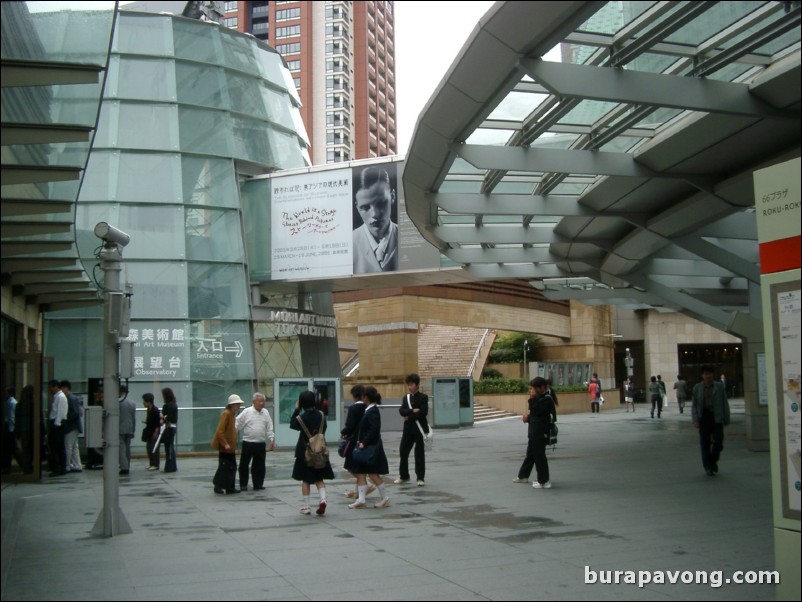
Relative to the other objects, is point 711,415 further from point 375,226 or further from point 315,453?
point 375,226

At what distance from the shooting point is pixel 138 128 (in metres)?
24.4

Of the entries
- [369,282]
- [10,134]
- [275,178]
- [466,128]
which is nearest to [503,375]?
[369,282]

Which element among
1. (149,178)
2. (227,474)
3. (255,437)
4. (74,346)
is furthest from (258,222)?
(227,474)

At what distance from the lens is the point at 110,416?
9.55 metres

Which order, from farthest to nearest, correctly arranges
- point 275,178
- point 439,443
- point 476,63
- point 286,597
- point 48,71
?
point 275,178
point 439,443
point 476,63
point 48,71
point 286,597

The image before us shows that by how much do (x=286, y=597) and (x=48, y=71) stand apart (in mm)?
5003

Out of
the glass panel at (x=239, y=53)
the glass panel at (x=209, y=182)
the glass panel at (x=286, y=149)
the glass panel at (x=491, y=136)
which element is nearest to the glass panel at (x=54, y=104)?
the glass panel at (x=491, y=136)

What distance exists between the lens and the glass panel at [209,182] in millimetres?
24641

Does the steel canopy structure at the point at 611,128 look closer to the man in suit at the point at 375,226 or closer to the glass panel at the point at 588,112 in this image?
the glass panel at the point at 588,112

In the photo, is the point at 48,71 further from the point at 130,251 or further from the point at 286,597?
the point at 130,251

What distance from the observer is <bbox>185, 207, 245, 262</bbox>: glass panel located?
24328 millimetres

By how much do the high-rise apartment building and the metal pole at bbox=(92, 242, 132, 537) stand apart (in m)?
80.0

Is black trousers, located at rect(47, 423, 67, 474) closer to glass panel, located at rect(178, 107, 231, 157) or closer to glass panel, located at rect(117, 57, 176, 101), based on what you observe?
glass panel, located at rect(178, 107, 231, 157)

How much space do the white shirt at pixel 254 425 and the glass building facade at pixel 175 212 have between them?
356 inches
